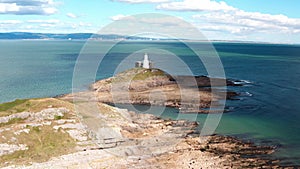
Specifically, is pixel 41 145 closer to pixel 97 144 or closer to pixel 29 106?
pixel 97 144

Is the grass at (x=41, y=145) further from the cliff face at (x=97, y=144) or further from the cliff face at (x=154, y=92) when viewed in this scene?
the cliff face at (x=154, y=92)

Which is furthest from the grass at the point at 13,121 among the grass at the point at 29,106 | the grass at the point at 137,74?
the grass at the point at 137,74

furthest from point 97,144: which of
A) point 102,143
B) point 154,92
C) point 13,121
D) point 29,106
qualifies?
point 154,92

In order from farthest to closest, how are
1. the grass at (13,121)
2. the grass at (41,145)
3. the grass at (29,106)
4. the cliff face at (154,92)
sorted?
the cliff face at (154,92) → the grass at (29,106) → the grass at (13,121) → the grass at (41,145)

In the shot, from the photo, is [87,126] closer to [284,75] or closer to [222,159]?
[222,159]

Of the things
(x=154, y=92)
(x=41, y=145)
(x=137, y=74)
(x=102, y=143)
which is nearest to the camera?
(x=41, y=145)

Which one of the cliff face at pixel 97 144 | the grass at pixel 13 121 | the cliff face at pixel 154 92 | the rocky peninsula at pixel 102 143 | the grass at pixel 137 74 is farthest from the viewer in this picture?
the grass at pixel 137 74

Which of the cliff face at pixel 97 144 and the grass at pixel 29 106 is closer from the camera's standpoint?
the cliff face at pixel 97 144

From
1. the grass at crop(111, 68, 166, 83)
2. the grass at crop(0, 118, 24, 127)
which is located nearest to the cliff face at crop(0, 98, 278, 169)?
the grass at crop(0, 118, 24, 127)

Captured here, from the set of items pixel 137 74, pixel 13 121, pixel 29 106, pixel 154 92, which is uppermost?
pixel 137 74
